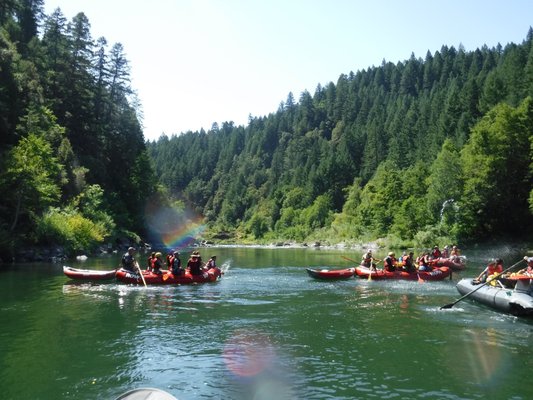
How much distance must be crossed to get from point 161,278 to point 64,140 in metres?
29.9

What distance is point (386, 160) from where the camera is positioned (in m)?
99.9

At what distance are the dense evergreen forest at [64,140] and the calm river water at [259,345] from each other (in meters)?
15.3

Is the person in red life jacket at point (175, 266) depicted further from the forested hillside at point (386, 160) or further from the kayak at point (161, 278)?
the forested hillside at point (386, 160)

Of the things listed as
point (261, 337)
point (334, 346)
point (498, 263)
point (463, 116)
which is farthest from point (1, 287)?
point (463, 116)

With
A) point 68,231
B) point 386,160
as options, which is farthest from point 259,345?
point 386,160

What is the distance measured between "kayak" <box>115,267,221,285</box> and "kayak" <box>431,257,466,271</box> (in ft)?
45.6

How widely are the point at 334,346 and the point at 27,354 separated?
7.51 meters

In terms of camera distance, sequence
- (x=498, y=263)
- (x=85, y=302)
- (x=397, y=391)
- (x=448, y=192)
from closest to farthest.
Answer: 1. (x=397, y=391)
2. (x=85, y=302)
3. (x=498, y=263)
4. (x=448, y=192)

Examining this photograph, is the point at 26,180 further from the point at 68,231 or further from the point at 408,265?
the point at 408,265

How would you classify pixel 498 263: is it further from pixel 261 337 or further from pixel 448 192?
pixel 448 192

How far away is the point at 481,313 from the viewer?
17281 mm

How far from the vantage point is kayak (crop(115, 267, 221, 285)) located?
23.2 m

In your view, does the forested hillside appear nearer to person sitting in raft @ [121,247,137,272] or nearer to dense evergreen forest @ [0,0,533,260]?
dense evergreen forest @ [0,0,533,260]

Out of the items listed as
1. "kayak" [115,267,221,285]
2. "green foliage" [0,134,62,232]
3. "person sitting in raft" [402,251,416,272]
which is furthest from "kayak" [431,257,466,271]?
"green foliage" [0,134,62,232]
